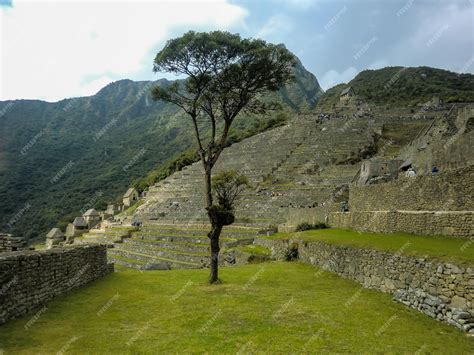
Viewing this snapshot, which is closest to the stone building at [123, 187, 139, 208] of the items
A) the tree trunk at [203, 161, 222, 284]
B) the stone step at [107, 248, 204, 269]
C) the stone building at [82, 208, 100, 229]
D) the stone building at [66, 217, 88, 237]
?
the stone building at [82, 208, 100, 229]

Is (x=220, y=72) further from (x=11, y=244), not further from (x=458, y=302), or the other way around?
(x=458, y=302)

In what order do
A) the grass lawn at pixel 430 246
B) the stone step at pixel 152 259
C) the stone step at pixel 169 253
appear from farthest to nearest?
the stone step at pixel 169 253 → the stone step at pixel 152 259 → the grass lawn at pixel 430 246

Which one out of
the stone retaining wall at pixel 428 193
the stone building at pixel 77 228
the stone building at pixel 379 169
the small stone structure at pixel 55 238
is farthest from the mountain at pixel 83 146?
the stone retaining wall at pixel 428 193

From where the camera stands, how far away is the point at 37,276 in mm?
8438

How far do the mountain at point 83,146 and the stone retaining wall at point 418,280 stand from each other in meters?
24.8

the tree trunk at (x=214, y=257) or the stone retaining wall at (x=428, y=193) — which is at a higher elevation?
the stone retaining wall at (x=428, y=193)

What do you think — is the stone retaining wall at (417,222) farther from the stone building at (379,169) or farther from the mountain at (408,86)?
the mountain at (408,86)

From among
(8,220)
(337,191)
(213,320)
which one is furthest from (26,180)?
(213,320)

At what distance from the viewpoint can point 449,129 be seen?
22.3m

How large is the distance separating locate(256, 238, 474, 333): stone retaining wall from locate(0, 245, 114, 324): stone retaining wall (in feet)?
25.4

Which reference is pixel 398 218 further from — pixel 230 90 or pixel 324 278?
pixel 230 90

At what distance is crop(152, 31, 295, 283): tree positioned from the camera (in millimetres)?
13781

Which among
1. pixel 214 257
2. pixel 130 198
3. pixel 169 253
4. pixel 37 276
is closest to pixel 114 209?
pixel 130 198

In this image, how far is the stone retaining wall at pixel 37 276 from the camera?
724cm
